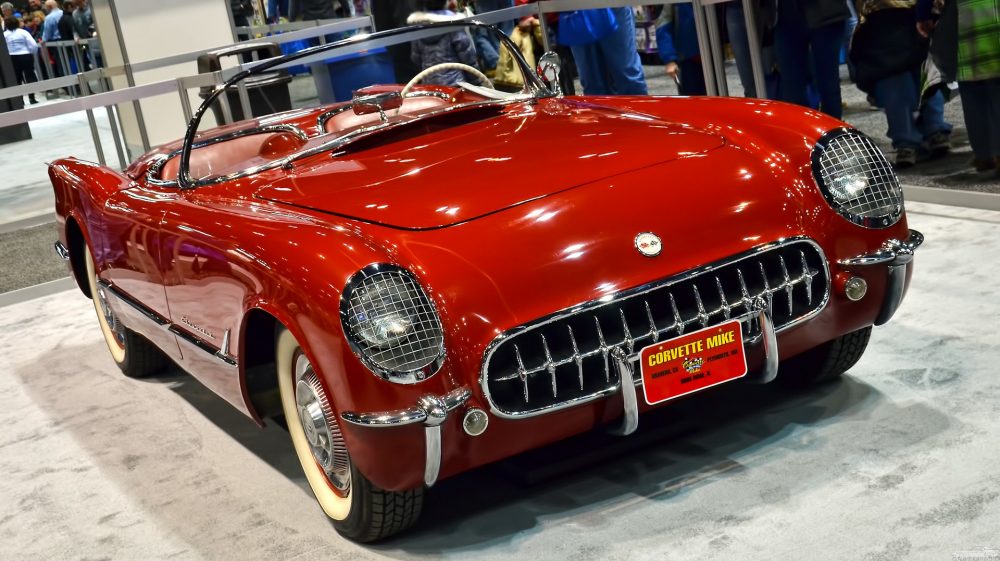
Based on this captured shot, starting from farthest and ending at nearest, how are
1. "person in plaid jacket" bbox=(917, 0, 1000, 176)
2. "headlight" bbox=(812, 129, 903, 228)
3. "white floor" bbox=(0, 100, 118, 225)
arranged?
"white floor" bbox=(0, 100, 118, 225) → "person in plaid jacket" bbox=(917, 0, 1000, 176) → "headlight" bbox=(812, 129, 903, 228)

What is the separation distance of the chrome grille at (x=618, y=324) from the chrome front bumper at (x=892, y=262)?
0.13m

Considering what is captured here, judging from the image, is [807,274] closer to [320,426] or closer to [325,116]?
[320,426]

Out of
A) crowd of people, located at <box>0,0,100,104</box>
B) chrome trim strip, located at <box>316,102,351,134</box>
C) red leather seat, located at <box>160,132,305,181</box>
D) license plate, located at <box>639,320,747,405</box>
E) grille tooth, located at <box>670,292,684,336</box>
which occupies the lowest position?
license plate, located at <box>639,320,747,405</box>

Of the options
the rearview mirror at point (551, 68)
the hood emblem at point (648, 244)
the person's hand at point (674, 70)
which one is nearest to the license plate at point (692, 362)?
the hood emblem at point (648, 244)

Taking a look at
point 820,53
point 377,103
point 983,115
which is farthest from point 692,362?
point 820,53

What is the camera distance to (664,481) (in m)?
3.07

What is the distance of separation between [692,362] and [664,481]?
1.27 ft

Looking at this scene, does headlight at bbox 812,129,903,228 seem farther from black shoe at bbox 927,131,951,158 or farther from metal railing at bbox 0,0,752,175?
black shoe at bbox 927,131,951,158

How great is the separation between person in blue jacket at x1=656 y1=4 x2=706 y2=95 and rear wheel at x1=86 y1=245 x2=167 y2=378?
13.1ft

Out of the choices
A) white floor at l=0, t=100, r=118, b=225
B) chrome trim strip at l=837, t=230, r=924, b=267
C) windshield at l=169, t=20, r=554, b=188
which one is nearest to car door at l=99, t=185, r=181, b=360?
windshield at l=169, t=20, r=554, b=188

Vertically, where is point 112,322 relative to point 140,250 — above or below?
below

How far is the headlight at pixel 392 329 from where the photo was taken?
2.64 metres

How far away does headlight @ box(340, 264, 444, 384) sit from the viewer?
2.64 m

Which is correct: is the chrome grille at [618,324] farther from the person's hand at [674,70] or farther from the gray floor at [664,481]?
the person's hand at [674,70]
